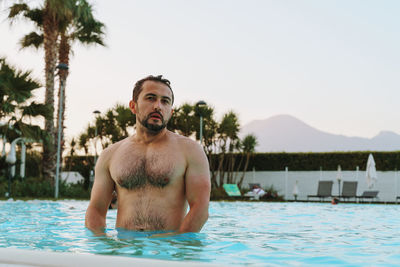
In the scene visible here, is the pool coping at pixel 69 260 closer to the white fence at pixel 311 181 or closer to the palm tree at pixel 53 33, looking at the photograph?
the palm tree at pixel 53 33

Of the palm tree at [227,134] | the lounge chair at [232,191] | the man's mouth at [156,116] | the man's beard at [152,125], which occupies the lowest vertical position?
the lounge chair at [232,191]

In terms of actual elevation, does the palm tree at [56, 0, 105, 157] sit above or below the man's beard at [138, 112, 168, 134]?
above

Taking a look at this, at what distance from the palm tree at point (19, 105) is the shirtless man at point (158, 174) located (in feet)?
34.4

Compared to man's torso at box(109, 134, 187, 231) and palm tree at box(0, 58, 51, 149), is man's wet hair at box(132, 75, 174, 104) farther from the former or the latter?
palm tree at box(0, 58, 51, 149)

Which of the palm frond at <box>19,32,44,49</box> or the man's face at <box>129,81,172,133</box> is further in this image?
the palm frond at <box>19,32,44,49</box>

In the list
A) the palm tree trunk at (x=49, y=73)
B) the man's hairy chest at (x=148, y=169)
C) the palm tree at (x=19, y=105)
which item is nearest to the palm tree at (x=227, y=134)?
the palm tree trunk at (x=49, y=73)

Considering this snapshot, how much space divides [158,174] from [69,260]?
1736mm

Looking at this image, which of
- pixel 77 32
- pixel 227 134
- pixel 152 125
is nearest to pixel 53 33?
pixel 77 32

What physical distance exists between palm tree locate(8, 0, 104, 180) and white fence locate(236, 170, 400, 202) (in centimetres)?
1040

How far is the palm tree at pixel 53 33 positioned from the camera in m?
17.3

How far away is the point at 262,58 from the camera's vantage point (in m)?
20.4

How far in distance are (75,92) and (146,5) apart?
5.13 metres

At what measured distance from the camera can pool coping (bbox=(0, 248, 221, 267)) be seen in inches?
63.6

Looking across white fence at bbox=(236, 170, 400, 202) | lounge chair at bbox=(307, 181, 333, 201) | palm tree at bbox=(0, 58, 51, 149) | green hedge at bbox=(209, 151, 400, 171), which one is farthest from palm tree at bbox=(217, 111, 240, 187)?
palm tree at bbox=(0, 58, 51, 149)
